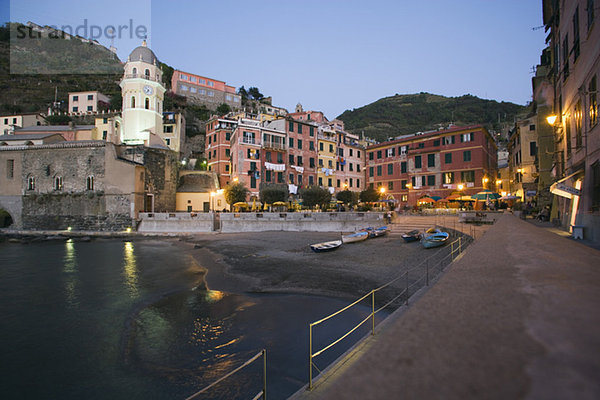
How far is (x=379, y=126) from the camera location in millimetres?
113688

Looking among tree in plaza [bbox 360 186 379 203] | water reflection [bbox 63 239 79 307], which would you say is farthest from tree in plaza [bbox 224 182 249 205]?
water reflection [bbox 63 239 79 307]

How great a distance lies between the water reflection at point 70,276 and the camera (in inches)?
540

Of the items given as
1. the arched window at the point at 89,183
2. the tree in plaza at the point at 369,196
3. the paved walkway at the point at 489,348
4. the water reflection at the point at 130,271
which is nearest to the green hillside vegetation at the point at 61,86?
the arched window at the point at 89,183

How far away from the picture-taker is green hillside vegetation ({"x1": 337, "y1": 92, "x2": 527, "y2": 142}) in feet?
341

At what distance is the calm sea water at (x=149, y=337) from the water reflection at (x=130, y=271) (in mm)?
212

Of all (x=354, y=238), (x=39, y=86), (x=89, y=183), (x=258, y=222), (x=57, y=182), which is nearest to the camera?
(x=354, y=238)

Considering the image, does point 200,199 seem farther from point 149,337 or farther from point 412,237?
point 149,337

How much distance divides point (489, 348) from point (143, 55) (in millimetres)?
61029

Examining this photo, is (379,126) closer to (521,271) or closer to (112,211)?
(112,211)

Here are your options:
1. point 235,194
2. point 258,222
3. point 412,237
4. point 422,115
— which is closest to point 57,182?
point 235,194

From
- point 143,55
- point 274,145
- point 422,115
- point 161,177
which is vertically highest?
point 422,115

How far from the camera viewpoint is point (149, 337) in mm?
9477

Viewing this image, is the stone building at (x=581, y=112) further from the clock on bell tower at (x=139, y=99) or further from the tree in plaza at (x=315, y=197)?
the clock on bell tower at (x=139, y=99)

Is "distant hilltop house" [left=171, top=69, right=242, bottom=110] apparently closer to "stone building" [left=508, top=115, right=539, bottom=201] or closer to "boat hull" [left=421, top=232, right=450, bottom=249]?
"stone building" [left=508, top=115, right=539, bottom=201]
